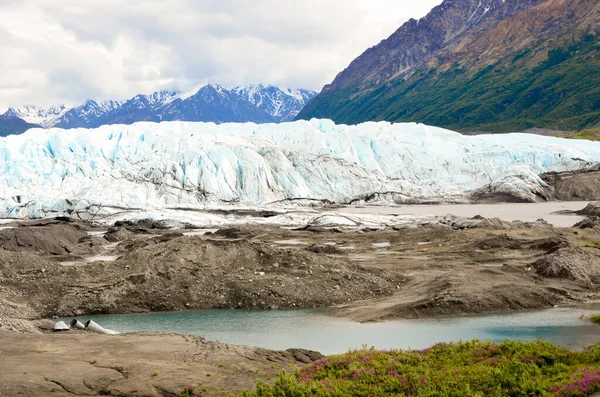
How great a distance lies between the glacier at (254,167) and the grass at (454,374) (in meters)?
69.1

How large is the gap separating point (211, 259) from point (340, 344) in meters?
14.7

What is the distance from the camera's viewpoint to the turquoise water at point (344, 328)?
24312 millimetres

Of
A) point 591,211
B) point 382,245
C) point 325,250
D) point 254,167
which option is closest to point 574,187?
point 591,211

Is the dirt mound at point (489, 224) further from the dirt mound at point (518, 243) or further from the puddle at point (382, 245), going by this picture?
the puddle at point (382, 245)

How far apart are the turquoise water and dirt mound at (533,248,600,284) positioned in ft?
15.2

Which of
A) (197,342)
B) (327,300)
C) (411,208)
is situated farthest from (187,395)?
(411,208)

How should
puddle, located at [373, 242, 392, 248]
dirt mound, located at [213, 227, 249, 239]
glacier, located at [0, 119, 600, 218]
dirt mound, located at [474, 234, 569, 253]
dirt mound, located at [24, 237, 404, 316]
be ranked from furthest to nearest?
glacier, located at [0, 119, 600, 218] < dirt mound, located at [213, 227, 249, 239] < puddle, located at [373, 242, 392, 248] < dirt mound, located at [474, 234, 569, 253] < dirt mound, located at [24, 237, 404, 316]

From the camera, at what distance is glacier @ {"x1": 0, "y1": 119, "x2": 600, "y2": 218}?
88.1m

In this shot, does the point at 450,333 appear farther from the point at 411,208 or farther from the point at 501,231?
the point at 411,208

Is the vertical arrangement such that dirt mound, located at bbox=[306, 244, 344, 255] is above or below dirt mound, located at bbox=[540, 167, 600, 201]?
below

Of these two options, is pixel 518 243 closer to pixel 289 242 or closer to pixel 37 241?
pixel 289 242

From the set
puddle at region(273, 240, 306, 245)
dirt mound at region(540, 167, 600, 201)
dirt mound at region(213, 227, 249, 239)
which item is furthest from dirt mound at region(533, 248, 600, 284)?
dirt mound at region(540, 167, 600, 201)

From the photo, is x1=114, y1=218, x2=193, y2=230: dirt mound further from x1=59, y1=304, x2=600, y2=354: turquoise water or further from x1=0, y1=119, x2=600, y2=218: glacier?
x1=59, y1=304, x2=600, y2=354: turquoise water

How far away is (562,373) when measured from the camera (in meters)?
14.2
